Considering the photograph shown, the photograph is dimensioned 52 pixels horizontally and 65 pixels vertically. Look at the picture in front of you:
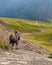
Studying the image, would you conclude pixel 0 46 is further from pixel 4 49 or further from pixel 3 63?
pixel 3 63

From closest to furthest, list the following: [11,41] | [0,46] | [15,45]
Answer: [0,46] → [11,41] → [15,45]

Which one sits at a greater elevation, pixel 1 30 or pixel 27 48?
pixel 1 30

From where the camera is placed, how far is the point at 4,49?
32.3 m

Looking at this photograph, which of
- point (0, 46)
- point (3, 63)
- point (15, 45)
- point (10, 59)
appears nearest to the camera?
point (3, 63)

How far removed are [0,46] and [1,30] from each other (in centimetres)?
624

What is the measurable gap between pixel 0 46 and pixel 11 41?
107 inches

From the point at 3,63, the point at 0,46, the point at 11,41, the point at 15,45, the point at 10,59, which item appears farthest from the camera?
the point at 15,45

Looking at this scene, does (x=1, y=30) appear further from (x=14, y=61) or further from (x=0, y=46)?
(x=14, y=61)

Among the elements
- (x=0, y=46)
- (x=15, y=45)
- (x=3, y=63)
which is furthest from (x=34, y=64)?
(x=15, y=45)

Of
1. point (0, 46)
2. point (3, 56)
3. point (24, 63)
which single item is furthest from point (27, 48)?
point (24, 63)

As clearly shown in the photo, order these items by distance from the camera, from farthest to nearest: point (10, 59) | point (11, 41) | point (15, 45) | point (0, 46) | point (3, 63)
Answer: point (15, 45) → point (11, 41) → point (0, 46) → point (10, 59) → point (3, 63)

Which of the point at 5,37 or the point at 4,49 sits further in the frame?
the point at 5,37

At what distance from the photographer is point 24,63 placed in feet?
78.7

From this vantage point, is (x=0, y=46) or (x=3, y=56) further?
(x=0, y=46)
